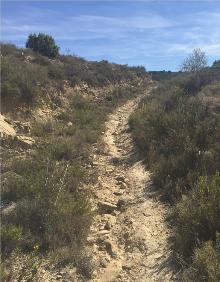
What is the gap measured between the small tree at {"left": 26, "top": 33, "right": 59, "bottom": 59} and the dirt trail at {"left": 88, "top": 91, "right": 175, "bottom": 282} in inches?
802

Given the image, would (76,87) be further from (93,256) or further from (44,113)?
(93,256)

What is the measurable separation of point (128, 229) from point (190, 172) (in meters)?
2.05

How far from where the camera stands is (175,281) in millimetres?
5402

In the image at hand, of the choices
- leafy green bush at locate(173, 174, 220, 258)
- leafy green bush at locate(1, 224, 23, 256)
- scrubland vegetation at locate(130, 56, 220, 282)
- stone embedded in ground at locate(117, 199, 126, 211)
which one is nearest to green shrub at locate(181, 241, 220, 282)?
scrubland vegetation at locate(130, 56, 220, 282)

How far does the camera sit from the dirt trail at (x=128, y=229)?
232 inches

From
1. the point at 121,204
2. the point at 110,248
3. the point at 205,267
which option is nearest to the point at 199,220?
the point at 205,267

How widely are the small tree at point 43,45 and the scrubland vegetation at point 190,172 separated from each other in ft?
51.2

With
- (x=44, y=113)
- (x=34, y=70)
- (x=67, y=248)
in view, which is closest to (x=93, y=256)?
(x=67, y=248)

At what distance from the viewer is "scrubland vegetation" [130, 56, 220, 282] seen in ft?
17.9

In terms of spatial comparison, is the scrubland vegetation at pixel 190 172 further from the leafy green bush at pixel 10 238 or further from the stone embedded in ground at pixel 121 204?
the leafy green bush at pixel 10 238

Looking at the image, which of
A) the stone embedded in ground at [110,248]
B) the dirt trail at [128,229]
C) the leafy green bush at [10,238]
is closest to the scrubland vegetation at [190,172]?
the dirt trail at [128,229]

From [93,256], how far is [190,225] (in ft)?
4.97

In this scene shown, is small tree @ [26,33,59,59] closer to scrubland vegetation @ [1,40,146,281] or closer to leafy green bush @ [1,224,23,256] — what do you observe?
scrubland vegetation @ [1,40,146,281]

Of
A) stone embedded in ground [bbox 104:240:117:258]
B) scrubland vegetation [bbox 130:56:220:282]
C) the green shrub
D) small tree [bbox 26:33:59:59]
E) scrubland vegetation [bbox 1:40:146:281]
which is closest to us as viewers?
the green shrub
